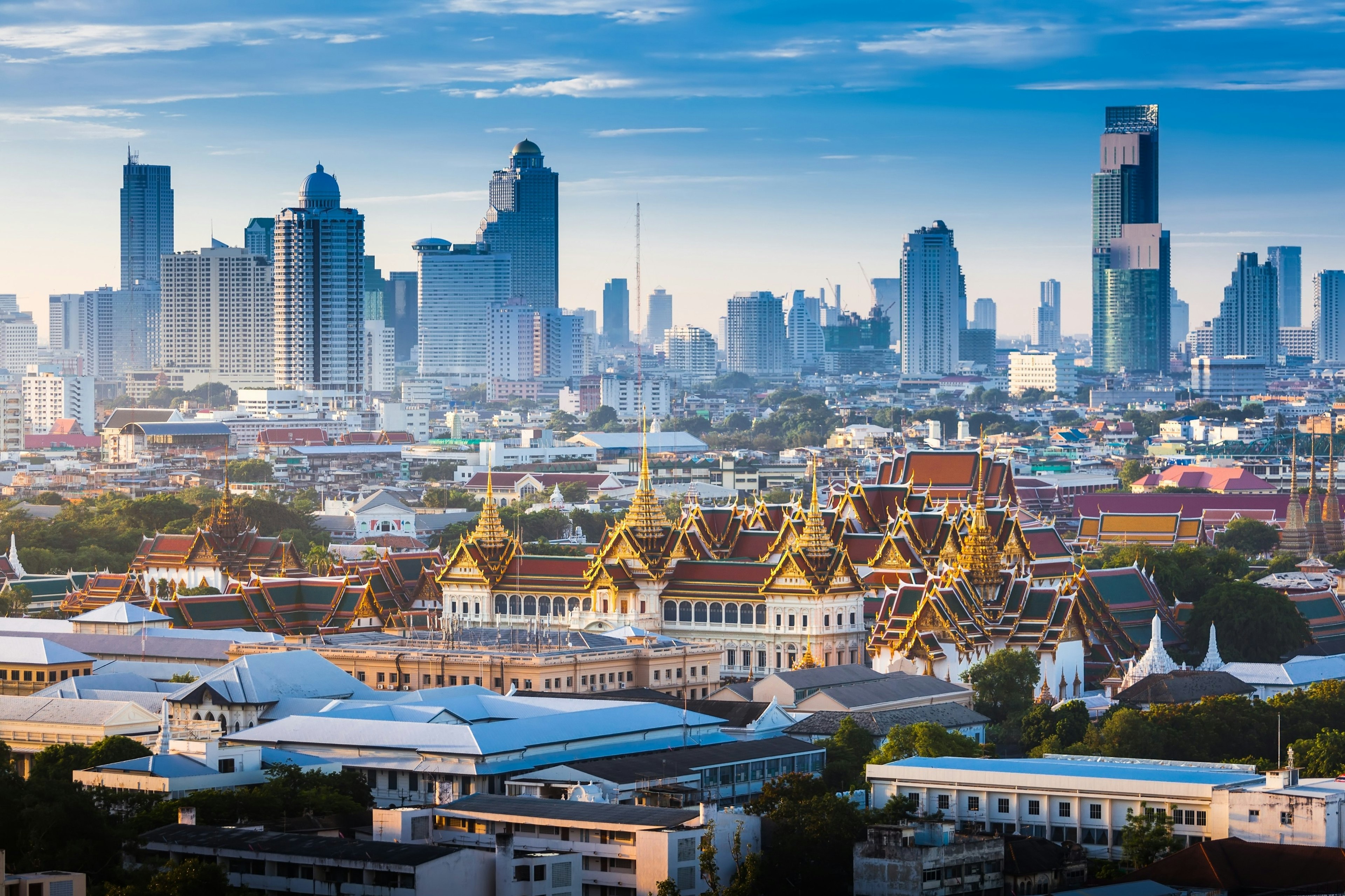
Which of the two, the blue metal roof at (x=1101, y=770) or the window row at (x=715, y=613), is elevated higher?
the window row at (x=715, y=613)

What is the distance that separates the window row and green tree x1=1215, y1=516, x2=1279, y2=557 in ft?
180

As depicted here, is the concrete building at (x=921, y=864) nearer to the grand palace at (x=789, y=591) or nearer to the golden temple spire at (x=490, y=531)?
the grand palace at (x=789, y=591)

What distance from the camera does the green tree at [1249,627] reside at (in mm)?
107938

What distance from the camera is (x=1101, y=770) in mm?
73688

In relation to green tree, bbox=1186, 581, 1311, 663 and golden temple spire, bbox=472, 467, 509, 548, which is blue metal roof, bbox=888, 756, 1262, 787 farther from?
golden temple spire, bbox=472, 467, 509, 548

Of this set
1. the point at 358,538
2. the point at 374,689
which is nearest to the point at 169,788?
the point at 374,689

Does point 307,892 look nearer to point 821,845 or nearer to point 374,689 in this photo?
point 821,845

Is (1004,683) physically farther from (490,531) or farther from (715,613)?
(490,531)

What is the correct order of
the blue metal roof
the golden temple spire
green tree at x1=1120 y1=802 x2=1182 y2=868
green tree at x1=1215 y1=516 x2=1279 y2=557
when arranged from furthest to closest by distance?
1. green tree at x1=1215 y1=516 x2=1279 y2=557
2. the golden temple spire
3. the blue metal roof
4. green tree at x1=1120 y1=802 x2=1182 y2=868

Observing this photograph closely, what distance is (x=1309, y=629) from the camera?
11125cm

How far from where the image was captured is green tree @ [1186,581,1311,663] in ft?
354

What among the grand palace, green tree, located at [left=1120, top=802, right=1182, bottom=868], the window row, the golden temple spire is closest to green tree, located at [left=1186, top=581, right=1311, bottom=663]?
the grand palace

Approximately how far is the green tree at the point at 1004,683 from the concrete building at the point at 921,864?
89.1 feet

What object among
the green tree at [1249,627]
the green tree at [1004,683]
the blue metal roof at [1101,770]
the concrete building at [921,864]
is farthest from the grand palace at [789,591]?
the concrete building at [921,864]
